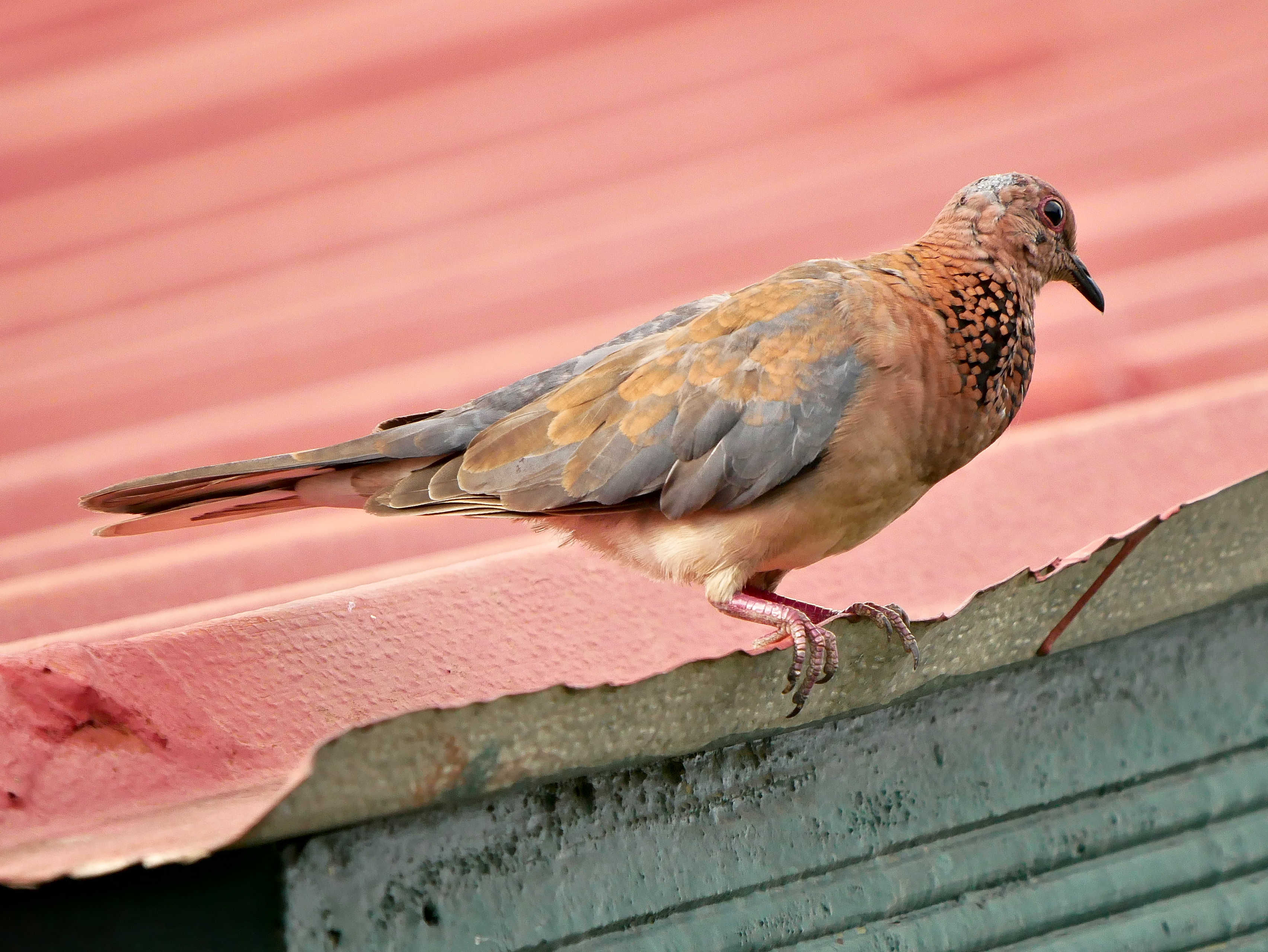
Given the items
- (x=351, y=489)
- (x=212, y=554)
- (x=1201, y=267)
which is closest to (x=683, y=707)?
(x=351, y=489)

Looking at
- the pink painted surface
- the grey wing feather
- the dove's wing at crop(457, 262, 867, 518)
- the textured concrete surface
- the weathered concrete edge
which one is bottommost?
the textured concrete surface

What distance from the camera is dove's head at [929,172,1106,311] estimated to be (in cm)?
138

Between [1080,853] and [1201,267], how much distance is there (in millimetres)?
1233

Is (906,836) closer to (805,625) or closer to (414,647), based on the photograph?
(805,625)

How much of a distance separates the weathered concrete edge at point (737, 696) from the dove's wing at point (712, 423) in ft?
1.03

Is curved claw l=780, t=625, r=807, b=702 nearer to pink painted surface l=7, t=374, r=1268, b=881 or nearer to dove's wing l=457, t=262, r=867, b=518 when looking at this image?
pink painted surface l=7, t=374, r=1268, b=881

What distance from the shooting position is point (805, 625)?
4.03 feet

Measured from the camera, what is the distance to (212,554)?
177 centimetres

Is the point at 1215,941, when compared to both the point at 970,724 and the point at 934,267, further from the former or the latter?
the point at 934,267

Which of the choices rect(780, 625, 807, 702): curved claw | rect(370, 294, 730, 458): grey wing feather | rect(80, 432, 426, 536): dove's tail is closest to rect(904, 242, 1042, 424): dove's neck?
rect(370, 294, 730, 458): grey wing feather

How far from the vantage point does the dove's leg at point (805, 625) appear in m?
0.98

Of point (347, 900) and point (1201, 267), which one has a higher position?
point (1201, 267)

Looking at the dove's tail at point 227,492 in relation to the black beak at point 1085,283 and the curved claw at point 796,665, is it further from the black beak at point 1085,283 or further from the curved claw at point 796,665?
the black beak at point 1085,283

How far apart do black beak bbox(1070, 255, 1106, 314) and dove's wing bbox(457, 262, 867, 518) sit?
273mm
